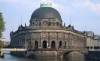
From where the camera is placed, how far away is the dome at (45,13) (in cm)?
13575

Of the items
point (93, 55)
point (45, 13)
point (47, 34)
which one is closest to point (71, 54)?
point (93, 55)

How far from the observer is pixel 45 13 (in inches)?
5354

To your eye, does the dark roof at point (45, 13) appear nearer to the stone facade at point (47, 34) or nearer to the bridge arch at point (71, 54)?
the stone facade at point (47, 34)

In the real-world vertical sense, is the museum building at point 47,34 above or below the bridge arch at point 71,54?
above

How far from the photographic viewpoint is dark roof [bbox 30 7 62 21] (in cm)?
13575

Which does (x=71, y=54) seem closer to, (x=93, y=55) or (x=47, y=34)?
(x=93, y=55)

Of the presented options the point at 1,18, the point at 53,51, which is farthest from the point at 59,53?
the point at 1,18

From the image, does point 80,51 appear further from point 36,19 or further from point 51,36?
point 36,19

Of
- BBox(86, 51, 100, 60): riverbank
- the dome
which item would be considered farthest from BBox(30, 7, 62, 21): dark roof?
BBox(86, 51, 100, 60): riverbank

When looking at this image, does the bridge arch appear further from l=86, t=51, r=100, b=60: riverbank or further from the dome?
the dome

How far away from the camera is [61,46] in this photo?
128m

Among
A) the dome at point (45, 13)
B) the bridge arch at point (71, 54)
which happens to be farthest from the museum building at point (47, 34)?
the bridge arch at point (71, 54)

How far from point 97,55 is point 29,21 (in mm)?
57777

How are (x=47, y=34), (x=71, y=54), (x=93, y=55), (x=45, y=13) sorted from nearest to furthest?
(x=93, y=55), (x=71, y=54), (x=47, y=34), (x=45, y=13)
